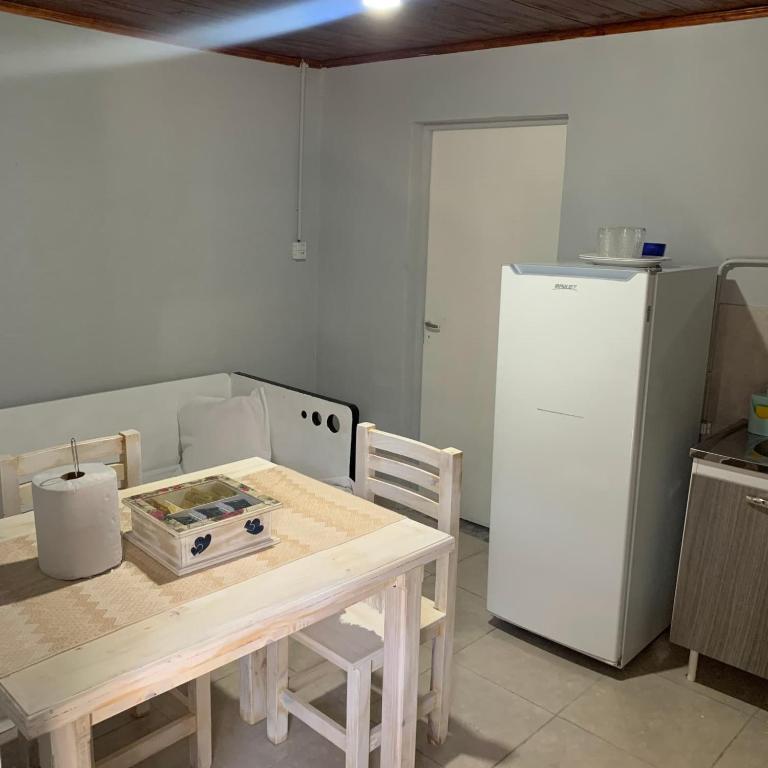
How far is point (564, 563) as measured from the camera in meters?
2.74

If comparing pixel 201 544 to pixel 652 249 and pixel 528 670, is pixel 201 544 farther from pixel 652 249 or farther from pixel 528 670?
pixel 652 249

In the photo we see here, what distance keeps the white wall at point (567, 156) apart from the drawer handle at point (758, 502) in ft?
3.05

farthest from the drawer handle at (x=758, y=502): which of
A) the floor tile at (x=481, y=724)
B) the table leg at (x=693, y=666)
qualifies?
the floor tile at (x=481, y=724)

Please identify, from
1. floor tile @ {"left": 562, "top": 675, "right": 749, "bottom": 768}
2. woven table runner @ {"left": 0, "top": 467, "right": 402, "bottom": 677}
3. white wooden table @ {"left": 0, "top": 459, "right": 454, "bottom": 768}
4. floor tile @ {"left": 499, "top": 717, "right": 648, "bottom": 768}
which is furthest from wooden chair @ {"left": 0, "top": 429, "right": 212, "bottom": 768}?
floor tile @ {"left": 562, "top": 675, "right": 749, "bottom": 768}

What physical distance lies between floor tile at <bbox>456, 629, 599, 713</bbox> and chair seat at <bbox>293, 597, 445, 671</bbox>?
0.65 metres

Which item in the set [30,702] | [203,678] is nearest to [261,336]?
[203,678]

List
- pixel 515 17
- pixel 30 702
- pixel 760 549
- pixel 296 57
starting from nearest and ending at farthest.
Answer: pixel 30 702 < pixel 760 549 < pixel 515 17 < pixel 296 57

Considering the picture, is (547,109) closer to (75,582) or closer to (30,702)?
(75,582)

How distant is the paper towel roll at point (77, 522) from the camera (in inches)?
59.2

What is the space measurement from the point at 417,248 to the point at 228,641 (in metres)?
2.79

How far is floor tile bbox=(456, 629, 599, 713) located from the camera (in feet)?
8.54

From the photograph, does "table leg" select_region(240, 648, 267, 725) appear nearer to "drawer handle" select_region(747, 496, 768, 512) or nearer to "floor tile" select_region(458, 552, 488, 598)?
"floor tile" select_region(458, 552, 488, 598)

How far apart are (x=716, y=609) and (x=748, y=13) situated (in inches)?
80.0

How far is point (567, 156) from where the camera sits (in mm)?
3242
